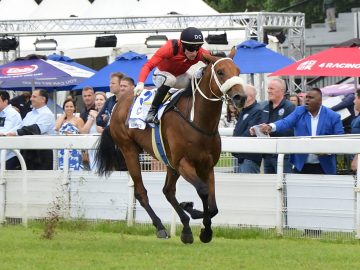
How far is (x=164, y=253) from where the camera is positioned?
11.4 metres

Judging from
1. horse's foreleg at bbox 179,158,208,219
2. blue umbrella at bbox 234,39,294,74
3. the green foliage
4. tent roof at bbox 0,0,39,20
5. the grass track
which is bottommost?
the grass track

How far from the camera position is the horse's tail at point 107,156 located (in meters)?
14.4

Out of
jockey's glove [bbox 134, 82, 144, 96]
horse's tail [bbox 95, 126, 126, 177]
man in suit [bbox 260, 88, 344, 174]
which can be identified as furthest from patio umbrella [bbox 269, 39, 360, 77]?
jockey's glove [bbox 134, 82, 144, 96]

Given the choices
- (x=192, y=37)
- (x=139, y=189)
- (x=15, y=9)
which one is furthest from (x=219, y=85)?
(x=15, y=9)

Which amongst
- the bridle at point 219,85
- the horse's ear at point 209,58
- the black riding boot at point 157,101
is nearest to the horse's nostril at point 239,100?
the bridle at point 219,85

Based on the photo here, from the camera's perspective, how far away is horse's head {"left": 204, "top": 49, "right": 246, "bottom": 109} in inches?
460

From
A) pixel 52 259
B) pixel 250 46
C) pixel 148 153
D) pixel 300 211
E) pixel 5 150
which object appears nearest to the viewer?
pixel 52 259

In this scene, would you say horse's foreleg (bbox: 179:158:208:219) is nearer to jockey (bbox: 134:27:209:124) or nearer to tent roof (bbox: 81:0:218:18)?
jockey (bbox: 134:27:209:124)

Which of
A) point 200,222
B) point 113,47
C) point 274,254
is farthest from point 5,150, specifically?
point 113,47

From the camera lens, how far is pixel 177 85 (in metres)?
13.3

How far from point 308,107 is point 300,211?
1736mm

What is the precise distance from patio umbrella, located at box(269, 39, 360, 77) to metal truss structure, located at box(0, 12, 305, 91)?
7.57 metres

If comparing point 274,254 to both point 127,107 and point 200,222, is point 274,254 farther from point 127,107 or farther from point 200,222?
point 127,107

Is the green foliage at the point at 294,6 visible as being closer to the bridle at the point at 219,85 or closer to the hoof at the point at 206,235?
the bridle at the point at 219,85
